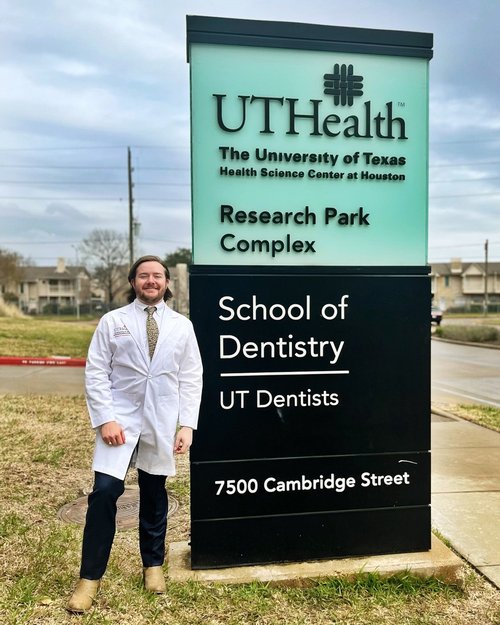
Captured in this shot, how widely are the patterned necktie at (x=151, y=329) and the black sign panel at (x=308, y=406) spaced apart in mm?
268

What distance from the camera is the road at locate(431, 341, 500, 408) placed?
11.0 meters

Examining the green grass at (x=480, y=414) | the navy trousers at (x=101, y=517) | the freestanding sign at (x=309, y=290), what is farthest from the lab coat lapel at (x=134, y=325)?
the green grass at (x=480, y=414)

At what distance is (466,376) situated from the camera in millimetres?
14547

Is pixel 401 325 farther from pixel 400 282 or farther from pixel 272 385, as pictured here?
pixel 272 385

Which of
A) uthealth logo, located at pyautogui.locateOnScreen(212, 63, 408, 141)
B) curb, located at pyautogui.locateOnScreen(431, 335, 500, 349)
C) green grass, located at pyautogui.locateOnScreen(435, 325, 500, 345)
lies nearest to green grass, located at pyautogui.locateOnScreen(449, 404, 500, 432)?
uthealth logo, located at pyautogui.locateOnScreen(212, 63, 408, 141)

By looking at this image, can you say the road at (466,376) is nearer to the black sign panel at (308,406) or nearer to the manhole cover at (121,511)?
A: the manhole cover at (121,511)

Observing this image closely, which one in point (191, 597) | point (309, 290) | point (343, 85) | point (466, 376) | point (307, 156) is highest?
point (343, 85)

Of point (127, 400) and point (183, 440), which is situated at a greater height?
point (127, 400)

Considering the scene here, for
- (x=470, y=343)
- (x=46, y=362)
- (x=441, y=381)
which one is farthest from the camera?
(x=470, y=343)

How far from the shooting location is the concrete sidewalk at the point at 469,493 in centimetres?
392

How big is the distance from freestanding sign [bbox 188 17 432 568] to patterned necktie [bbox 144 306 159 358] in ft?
0.86

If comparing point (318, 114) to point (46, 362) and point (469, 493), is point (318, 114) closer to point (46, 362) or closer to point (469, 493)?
point (469, 493)

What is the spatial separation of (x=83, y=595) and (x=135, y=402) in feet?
3.22

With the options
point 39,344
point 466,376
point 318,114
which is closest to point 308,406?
point 318,114
